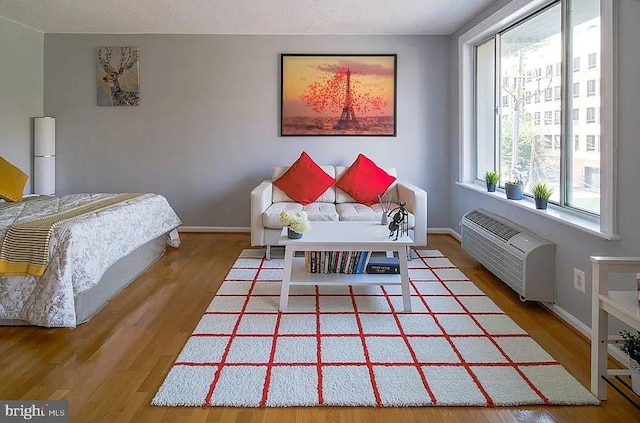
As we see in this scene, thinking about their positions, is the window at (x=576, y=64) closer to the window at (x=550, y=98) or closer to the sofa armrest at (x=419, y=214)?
the window at (x=550, y=98)

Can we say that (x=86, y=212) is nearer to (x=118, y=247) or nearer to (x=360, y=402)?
(x=118, y=247)

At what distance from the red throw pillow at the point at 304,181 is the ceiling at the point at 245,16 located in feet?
4.86

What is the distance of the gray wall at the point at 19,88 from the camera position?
5423 mm

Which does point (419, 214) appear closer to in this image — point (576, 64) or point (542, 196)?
point (542, 196)

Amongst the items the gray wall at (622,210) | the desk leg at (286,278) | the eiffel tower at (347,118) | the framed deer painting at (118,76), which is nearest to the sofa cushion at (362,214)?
the eiffel tower at (347,118)

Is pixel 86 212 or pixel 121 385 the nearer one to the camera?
pixel 121 385

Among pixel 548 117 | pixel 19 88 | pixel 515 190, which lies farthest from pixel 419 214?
pixel 19 88

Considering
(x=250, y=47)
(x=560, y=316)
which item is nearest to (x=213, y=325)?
(x=560, y=316)

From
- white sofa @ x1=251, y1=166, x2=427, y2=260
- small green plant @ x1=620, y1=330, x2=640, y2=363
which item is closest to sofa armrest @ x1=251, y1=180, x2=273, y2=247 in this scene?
white sofa @ x1=251, y1=166, x2=427, y2=260

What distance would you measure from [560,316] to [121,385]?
2.58 m

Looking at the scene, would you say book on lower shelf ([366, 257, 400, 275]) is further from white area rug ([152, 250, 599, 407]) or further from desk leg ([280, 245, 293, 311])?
desk leg ([280, 245, 293, 311])

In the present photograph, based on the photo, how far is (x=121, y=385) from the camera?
2375 millimetres

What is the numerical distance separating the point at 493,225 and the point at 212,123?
3459 millimetres

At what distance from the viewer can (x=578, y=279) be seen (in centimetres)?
309
